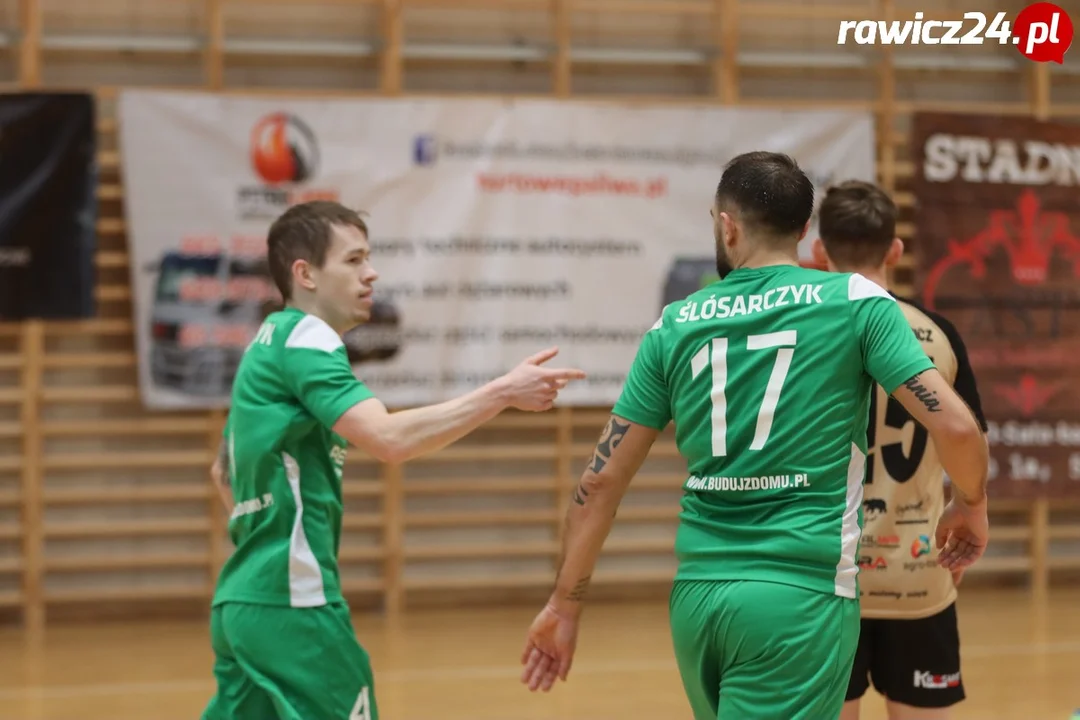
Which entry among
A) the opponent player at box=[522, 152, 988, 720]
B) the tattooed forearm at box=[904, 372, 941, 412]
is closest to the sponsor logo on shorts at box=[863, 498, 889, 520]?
the opponent player at box=[522, 152, 988, 720]

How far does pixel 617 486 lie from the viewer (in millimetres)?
2469

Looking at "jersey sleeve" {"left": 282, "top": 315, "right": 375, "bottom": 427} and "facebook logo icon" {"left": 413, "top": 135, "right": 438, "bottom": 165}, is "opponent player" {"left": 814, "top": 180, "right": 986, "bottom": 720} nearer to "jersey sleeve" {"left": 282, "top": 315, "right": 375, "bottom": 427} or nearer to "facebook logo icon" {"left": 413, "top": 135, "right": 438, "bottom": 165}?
"jersey sleeve" {"left": 282, "top": 315, "right": 375, "bottom": 427}

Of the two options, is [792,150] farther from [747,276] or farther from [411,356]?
[747,276]

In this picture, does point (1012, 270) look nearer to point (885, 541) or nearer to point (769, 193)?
point (885, 541)

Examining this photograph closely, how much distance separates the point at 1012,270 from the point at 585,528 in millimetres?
6811

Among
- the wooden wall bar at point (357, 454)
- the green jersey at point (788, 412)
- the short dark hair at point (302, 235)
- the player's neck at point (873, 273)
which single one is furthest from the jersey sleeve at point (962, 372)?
the wooden wall bar at point (357, 454)

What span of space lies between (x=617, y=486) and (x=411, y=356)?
5285 mm

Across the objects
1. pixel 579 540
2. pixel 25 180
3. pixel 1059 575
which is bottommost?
pixel 1059 575

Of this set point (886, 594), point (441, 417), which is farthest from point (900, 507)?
point (441, 417)

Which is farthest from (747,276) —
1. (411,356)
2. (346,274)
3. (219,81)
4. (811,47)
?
(811,47)

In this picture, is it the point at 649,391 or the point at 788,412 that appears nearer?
the point at 788,412

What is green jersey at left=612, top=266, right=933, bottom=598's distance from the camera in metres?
2.28

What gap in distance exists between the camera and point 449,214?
304 inches

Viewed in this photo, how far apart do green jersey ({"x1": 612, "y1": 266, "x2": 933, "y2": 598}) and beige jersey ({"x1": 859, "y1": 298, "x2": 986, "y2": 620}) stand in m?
0.95
